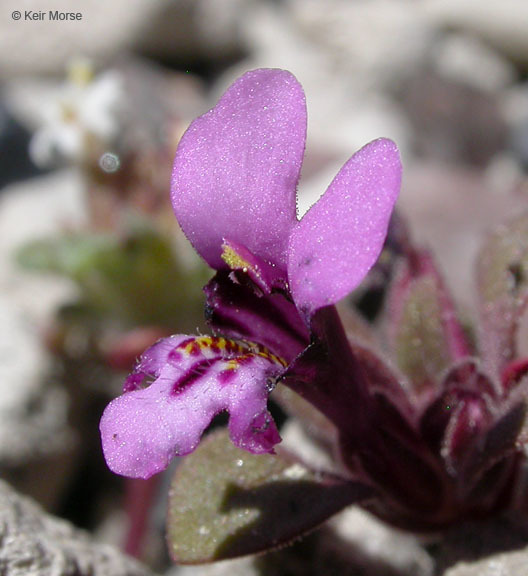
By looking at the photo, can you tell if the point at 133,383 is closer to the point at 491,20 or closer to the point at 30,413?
the point at 30,413

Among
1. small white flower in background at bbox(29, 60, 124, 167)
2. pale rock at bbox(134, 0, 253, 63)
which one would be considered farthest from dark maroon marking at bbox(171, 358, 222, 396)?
pale rock at bbox(134, 0, 253, 63)

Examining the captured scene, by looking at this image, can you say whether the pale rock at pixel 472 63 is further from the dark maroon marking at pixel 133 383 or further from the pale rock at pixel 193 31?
the dark maroon marking at pixel 133 383

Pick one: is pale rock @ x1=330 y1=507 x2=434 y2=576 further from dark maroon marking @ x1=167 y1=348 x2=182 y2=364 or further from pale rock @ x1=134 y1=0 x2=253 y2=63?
pale rock @ x1=134 y1=0 x2=253 y2=63

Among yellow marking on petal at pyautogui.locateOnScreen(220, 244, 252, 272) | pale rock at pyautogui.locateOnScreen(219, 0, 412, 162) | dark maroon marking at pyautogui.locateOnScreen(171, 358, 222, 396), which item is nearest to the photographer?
dark maroon marking at pyautogui.locateOnScreen(171, 358, 222, 396)

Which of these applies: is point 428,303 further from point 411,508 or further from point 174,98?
point 174,98

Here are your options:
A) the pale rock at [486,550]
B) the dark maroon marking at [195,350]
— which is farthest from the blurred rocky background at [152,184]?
the dark maroon marking at [195,350]

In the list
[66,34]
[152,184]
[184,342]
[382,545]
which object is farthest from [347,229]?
[66,34]
